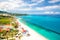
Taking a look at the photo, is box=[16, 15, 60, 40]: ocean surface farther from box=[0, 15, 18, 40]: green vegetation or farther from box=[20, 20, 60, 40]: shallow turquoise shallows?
box=[0, 15, 18, 40]: green vegetation

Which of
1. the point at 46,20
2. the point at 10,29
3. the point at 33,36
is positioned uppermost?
the point at 46,20

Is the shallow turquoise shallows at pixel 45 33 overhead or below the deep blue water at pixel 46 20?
below

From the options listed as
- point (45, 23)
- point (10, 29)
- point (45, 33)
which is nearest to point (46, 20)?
point (45, 23)

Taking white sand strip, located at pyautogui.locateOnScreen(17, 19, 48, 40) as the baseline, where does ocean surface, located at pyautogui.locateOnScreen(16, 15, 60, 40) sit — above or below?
above

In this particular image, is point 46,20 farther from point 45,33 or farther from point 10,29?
point 10,29

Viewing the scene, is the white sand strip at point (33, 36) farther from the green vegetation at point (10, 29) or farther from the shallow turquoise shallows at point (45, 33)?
the green vegetation at point (10, 29)

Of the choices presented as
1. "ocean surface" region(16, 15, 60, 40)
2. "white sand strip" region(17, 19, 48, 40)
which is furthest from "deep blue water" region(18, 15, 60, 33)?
"white sand strip" region(17, 19, 48, 40)

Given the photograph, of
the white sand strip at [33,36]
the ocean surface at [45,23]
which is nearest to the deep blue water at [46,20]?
the ocean surface at [45,23]

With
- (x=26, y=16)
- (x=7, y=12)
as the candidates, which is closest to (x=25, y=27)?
(x=26, y=16)
